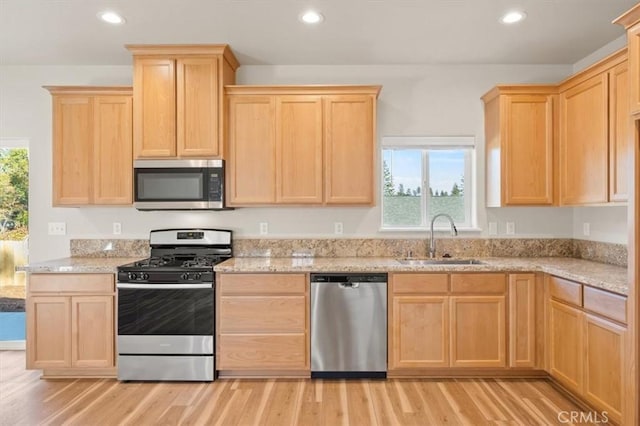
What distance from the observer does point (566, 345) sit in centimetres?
273

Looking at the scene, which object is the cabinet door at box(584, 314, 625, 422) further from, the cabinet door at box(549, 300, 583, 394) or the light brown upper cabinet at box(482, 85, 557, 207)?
the light brown upper cabinet at box(482, 85, 557, 207)

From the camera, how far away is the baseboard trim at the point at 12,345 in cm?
371

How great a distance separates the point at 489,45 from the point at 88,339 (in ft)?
13.2

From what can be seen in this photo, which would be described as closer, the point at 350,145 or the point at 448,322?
the point at 448,322

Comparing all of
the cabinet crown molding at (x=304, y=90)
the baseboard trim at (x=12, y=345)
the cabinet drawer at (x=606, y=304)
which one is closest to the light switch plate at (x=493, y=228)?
the cabinet drawer at (x=606, y=304)

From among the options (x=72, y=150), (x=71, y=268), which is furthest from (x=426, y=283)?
(x=72, y=150)

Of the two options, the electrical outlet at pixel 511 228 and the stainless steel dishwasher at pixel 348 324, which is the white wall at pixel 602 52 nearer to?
the electrical outlet at pixel 511 228

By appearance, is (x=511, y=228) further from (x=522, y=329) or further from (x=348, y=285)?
(x=348, y=285)

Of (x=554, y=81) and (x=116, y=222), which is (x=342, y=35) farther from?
(x=116, y=222)

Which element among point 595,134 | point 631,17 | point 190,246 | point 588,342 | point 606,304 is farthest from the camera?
point 190,246

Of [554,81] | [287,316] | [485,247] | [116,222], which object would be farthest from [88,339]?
[554,81]

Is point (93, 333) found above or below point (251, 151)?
below

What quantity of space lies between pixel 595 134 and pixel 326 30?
2141 mm

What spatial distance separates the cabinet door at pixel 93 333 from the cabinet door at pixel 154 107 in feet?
4.08
